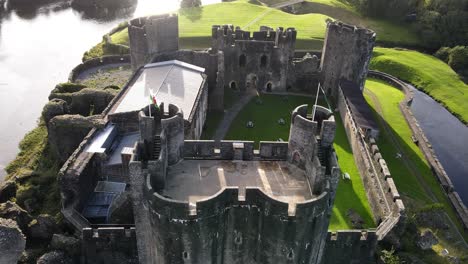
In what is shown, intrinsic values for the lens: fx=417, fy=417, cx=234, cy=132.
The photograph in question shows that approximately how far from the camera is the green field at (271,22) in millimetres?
71688

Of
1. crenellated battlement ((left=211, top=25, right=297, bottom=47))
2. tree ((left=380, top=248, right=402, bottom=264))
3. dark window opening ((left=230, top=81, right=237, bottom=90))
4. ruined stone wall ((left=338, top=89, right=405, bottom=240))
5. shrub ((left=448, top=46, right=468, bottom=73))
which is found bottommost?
tree ((left=380, top=248, right=402, bottom=264))

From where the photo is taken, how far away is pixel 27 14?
93.8 m

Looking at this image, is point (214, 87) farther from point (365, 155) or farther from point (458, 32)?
point (458, 32)

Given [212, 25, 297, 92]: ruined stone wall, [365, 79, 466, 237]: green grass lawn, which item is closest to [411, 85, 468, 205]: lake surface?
[365, 79, 466, 237]: green grass lawn

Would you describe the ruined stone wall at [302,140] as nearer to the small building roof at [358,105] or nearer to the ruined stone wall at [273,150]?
the ruined stone wall at [273,150]

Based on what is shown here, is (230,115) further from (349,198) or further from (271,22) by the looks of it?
(271,22)

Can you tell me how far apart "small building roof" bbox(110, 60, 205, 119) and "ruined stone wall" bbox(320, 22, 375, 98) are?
16.3 metres

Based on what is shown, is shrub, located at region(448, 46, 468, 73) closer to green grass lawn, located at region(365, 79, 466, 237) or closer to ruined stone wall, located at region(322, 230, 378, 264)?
green grass lawn, located at region(365, 79, 466, 237)

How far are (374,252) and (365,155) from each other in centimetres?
1188

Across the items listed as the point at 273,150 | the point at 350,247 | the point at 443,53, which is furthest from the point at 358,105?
the point at 443,53

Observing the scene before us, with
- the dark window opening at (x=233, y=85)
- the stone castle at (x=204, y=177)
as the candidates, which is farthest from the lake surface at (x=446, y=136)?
the dark window opening at (x=233, y=85)

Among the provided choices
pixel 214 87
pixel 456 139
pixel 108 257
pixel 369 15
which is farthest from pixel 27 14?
pixel 456 139

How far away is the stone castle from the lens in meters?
19.7

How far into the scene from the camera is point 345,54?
50.8 metres
